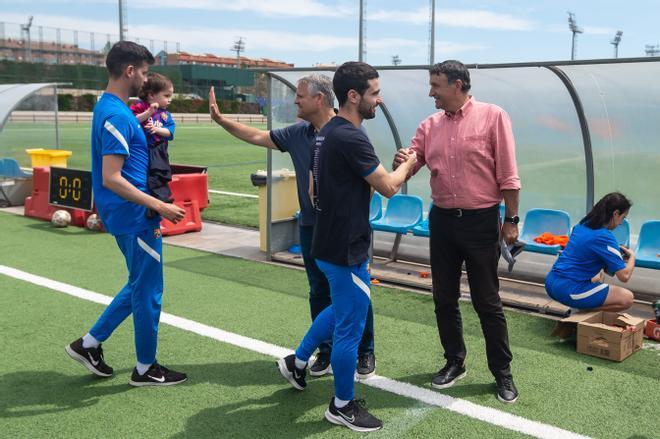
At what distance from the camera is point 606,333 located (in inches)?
192

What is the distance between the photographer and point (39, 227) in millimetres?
10195

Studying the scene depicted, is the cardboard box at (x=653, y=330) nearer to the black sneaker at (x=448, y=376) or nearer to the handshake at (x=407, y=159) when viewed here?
the black sneaker at (x=448, y=376)

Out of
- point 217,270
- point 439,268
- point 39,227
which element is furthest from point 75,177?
point 439,268

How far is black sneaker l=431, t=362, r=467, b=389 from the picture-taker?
4.37 m

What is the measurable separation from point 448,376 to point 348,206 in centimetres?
160

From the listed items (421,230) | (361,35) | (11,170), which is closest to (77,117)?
(361,35)

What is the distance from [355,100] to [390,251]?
5.33 meters

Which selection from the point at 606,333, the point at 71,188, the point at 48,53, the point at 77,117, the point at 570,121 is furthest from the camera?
the point at 48,53

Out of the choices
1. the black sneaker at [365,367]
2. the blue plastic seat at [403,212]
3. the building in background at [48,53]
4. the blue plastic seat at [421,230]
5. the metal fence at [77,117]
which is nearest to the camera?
the black sneaker at [365,367]

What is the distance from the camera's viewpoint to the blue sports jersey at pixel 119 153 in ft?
12.6

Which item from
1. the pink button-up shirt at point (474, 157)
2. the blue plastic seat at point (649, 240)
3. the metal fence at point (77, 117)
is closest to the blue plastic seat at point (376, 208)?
the blue plastic seat at point (649, 240)

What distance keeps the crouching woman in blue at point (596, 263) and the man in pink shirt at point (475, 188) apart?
4.48ft

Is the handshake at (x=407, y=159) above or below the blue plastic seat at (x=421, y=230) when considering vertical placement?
above

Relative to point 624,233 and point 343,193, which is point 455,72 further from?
point 624,233
